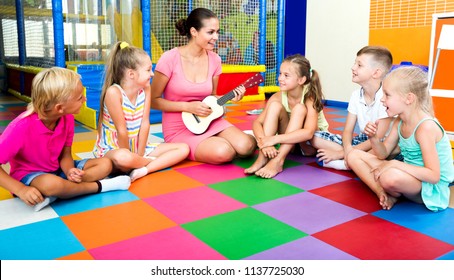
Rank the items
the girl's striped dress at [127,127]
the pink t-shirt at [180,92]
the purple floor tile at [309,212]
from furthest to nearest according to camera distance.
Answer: the pink t-shirt at [180,92], the girl's striped dress at [127,127], the purple floor tile at [309,212]

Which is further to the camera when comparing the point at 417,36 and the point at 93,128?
the point at 417,36

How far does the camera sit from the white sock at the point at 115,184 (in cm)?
186

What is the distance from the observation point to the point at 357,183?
6.59 ft

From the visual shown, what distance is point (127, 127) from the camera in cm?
214

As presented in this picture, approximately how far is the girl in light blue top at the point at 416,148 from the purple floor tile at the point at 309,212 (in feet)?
0.65

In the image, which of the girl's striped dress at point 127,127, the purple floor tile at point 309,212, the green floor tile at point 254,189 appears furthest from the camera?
the girl's striped dress at point 127,127

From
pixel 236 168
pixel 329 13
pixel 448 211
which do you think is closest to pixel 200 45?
pixel 236 168

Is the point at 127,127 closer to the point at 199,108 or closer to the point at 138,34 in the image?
the point at 199,108

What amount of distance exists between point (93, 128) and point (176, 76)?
144cm

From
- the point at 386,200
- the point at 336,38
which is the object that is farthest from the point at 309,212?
the point at 336,38

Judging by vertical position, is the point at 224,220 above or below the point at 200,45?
below

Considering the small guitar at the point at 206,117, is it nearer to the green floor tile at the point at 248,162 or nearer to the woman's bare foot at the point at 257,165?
the green floor tile at the point at 248,162

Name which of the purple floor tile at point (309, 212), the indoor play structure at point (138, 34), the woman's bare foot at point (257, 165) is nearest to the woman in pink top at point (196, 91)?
the woman's bare foot at point (257, 165)

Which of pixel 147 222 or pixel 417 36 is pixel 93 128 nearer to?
pixel 147 222
